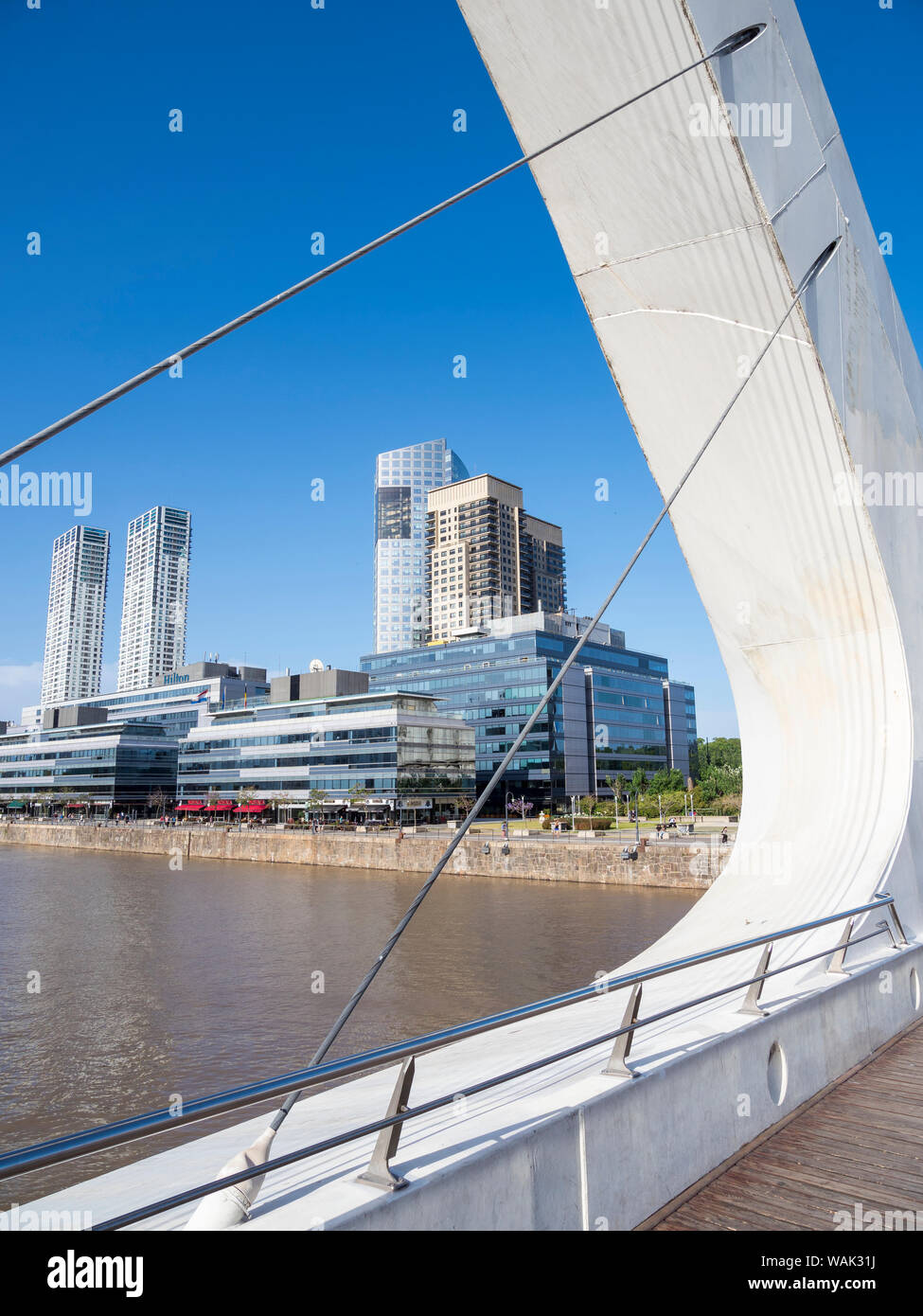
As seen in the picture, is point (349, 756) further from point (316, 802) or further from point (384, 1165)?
point (384, 1165)

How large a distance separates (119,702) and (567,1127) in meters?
123

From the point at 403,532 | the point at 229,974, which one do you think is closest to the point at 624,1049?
the point at 229,974

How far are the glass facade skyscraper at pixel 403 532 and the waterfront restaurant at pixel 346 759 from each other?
74004mm

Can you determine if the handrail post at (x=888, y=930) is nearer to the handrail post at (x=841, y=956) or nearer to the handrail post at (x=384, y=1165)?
the handrail post at (x=841, y=956)

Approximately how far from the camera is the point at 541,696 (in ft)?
244

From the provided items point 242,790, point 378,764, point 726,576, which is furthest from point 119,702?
point 726,576

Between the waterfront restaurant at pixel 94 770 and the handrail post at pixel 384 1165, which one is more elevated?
the waterfront restaurant at pixel 94 770

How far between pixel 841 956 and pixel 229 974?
14579 millimetres

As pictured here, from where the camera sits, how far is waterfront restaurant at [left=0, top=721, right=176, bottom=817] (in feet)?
273

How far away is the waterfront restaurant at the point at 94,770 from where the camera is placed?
83312mm

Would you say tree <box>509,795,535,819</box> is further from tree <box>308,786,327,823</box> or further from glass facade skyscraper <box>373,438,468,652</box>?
glass facade skyscraper <box>373,438,468,652</box>

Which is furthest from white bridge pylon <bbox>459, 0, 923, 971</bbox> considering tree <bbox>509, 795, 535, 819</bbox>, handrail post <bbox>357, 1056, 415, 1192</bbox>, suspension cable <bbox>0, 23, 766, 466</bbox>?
tree <bbox>509, 795, 535, 819</bbox>

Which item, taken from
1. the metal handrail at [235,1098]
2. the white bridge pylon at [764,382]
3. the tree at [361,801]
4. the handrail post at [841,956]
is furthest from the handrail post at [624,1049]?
the tree at [361,801]

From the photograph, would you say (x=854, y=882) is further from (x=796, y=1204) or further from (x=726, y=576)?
(x=796, y=1204)
